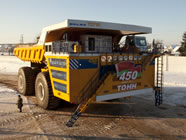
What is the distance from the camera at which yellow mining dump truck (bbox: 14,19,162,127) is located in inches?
292

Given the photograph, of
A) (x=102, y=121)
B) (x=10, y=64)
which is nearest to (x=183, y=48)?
(x=10, y=64)

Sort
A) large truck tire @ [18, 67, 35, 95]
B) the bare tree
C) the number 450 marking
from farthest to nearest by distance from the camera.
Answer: the bare tree
large truck tire @ [18, 67, 35, 95]
the number 450 marking

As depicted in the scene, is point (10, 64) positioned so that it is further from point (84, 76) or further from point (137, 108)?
point (84, 76)

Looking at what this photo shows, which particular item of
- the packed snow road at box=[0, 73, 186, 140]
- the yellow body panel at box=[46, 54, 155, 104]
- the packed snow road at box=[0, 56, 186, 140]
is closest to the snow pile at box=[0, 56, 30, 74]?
the packed snow road at box=[0, 56, 186, 140]

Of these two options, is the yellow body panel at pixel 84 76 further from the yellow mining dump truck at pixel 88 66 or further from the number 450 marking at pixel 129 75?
the number 450 marking at pixel 129 75

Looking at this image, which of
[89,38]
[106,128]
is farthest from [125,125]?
[89,38]

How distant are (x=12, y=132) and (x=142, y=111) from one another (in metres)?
6.13

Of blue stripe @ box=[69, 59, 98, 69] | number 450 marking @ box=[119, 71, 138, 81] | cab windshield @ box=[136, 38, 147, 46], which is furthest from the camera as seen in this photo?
cab windshield @ box=[136, 38, 147, 46]

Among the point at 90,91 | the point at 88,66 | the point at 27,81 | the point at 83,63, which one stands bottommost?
the point at 27,81

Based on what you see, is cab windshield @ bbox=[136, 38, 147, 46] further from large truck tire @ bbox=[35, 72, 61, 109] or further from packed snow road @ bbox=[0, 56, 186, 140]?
large truck tire @ bbox=[35, 72, 61, 109]

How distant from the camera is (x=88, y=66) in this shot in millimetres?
7605

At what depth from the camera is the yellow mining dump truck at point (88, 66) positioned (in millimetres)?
7422

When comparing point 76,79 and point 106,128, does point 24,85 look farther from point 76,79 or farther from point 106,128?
point 106,128

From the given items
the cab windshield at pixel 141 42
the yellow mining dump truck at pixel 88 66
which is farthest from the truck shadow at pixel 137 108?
the cab windshield at pixel 141 42
